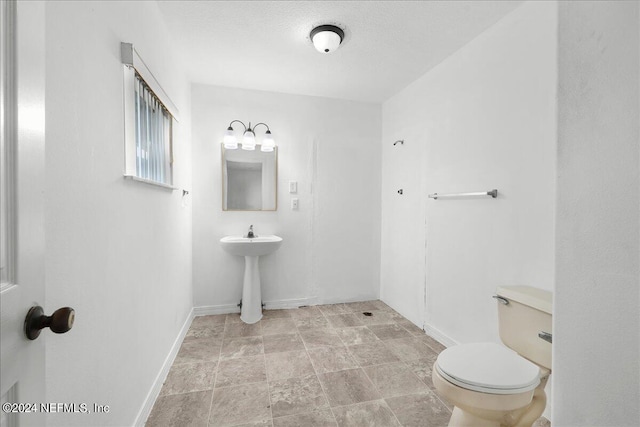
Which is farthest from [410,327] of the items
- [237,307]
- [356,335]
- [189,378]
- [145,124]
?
[145,124]

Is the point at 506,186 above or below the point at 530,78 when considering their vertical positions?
below

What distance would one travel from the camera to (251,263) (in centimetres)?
282

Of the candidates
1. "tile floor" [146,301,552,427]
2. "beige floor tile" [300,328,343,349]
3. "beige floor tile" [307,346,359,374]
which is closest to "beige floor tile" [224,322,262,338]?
"tile floor" [146,301,552,427]

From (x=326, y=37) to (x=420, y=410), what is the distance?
2362 millimetres

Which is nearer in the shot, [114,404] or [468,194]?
[114,404]

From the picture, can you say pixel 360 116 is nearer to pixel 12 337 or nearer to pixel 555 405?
pixel 555 405

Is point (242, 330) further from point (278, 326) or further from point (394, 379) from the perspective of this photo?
point (394, 379)

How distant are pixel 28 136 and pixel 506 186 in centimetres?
208

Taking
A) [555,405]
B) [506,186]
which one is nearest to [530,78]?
[506,186]

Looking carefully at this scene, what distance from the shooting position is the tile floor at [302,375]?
1516mm

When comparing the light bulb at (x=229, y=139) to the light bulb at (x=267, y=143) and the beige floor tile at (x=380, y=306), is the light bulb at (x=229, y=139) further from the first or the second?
the beige floor tile at (x=380, y=306)

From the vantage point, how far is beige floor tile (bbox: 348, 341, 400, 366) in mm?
2045

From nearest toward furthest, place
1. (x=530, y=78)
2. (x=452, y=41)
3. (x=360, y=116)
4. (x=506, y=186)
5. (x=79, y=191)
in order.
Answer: (x=79, y=191) < (x=530, y=78) < (x=506, y=186) < (x=452, y=41) < (x=360, y=116)

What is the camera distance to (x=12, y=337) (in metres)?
0.48
